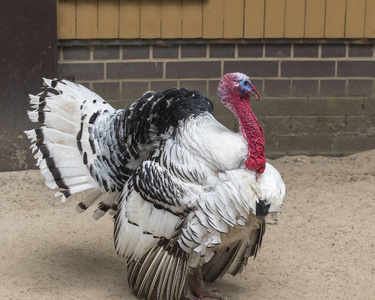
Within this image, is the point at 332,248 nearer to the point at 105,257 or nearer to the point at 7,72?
the point at 105,257

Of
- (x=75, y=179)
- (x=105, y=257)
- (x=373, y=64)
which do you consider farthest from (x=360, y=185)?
(x=75, y=179)

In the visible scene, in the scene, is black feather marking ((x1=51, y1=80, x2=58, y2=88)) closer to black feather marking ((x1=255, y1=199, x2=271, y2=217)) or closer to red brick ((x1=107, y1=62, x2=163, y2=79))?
black feather marking ((x1=255, y1=199, x2=271, y2=217))

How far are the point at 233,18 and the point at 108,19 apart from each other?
1245 mm

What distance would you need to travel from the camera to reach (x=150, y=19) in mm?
7215

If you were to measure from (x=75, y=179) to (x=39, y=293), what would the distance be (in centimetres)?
79

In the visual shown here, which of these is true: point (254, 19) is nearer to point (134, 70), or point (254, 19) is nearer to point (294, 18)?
point (294, 18)

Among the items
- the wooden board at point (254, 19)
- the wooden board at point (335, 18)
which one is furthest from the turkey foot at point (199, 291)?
the wooden board at point (335, 18)

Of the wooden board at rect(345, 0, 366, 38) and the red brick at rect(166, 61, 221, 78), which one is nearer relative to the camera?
the red brick at rect(166, 61, 221, 78)

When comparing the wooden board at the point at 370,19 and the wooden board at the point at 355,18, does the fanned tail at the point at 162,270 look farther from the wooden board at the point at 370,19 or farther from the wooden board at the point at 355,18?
the wooden board at the point at 370,19


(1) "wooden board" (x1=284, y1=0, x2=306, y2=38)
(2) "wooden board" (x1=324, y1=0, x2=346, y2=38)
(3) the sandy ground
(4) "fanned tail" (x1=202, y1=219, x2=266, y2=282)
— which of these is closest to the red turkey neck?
(4) "fanned tail" (x1=202, y1=219, x2=266, y2=282)

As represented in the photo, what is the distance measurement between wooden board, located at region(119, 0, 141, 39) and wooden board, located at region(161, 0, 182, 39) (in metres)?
0.25

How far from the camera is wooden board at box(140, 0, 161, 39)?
718 centimetres

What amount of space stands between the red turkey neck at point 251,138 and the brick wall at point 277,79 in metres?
2.94

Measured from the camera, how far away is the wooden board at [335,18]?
756 cm
